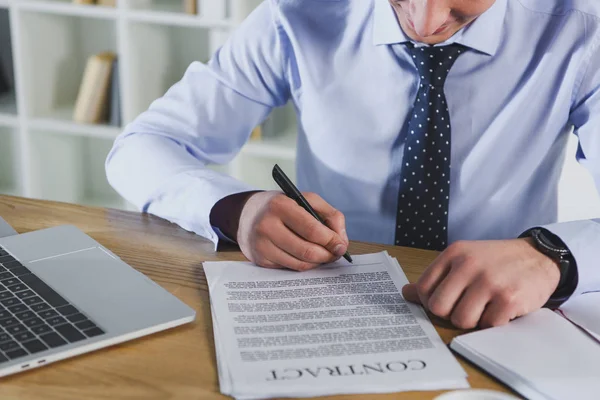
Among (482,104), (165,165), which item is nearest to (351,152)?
(482,104)

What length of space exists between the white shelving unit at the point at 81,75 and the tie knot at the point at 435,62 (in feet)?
4.44

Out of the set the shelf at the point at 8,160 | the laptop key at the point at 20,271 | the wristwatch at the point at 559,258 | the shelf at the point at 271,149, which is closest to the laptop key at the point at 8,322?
the laptop key at the point at 20,271

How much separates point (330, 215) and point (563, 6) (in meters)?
0.59

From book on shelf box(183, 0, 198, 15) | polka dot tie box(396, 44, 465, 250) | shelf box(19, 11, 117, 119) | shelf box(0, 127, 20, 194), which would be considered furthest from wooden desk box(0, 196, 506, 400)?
shelf box(0, 127, 20, 194)

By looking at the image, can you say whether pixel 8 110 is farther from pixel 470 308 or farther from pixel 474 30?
pixel 470 308

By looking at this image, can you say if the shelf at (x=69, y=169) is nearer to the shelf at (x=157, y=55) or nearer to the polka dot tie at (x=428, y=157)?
the shelf at (x=157, y=55)

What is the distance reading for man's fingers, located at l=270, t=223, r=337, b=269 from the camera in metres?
0.99

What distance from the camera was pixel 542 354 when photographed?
0.79m

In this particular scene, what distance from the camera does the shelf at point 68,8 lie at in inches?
107

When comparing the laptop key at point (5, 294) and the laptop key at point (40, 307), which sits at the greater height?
the laptop key at point (40, 307)

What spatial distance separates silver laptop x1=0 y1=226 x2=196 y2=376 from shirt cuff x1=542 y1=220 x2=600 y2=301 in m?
0.48

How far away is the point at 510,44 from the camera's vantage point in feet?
4.36

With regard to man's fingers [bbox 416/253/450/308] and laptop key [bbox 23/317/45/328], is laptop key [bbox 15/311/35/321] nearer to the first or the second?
laptop key [bbox 23/317/45/328]

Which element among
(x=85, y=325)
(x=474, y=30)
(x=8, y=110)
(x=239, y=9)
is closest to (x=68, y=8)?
(x=8, y=110)
